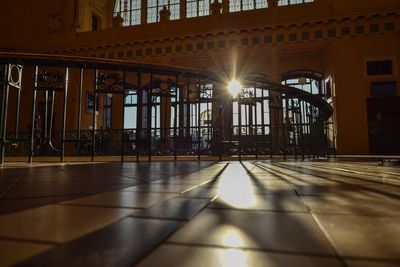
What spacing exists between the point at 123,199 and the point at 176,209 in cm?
24

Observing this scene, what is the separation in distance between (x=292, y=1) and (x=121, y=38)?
879 centimetres

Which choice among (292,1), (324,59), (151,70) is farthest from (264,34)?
(151,70)

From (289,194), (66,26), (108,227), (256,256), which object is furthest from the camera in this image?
(66,26)

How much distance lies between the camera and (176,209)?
2.34 feet

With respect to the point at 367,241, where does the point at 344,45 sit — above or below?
above

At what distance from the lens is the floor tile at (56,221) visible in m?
0.49

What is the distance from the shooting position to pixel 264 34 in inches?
424

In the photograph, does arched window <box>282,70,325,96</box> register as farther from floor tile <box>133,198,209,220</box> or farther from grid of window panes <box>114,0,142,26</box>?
floor tile <box>133,198,209,220</box>

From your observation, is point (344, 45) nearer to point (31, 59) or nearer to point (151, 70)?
point (151, 70)

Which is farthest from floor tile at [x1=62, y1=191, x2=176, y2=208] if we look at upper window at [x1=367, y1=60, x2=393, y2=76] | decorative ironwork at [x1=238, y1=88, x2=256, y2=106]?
upper window at [x1=367, y1=60, x2=393, y2=76]

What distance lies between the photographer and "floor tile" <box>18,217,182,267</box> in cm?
36

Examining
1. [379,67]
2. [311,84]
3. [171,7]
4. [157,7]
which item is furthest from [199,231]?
[157,7]

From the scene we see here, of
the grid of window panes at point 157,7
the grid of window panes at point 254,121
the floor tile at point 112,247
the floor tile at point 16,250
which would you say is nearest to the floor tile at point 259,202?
the floor tile at point 112,247

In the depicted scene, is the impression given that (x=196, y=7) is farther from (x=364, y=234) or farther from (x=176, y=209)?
(x=364, y=234)
